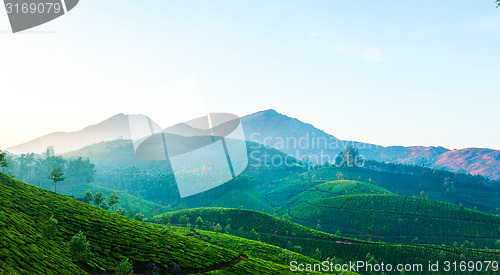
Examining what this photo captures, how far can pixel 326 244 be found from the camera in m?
157

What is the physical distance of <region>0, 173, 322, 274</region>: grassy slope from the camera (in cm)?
5028

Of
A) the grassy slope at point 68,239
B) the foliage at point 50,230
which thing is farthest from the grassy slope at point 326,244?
the foliage at point 50,230

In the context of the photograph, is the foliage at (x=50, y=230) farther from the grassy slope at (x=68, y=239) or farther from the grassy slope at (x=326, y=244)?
the grassy slope at (x=326, y=244)

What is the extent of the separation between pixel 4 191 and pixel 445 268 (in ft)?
592

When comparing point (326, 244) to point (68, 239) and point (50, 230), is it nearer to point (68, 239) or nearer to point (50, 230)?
point (68, 239)

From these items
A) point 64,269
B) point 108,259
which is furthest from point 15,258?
point 108,259

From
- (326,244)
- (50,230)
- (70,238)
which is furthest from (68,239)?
(326,244)

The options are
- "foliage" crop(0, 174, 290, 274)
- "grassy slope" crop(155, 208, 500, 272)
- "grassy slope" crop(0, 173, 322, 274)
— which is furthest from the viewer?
"grassy slope" crop(155, 208, 500, 272)

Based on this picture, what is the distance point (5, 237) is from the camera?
51.2 meters

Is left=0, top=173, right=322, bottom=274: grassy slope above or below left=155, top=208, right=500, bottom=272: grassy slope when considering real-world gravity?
above

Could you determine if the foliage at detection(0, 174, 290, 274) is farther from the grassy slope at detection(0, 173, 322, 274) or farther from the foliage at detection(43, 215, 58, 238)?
the foliage at detection(43, 215, 58, 238)

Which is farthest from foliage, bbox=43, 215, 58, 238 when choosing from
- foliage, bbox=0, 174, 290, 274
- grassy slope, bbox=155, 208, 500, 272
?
grassy slope, bbox=155, 208, 500, 272

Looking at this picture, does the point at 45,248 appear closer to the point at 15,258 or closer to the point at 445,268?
the point at 15,258

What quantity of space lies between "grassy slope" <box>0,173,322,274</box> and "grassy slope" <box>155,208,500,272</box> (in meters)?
75.8
